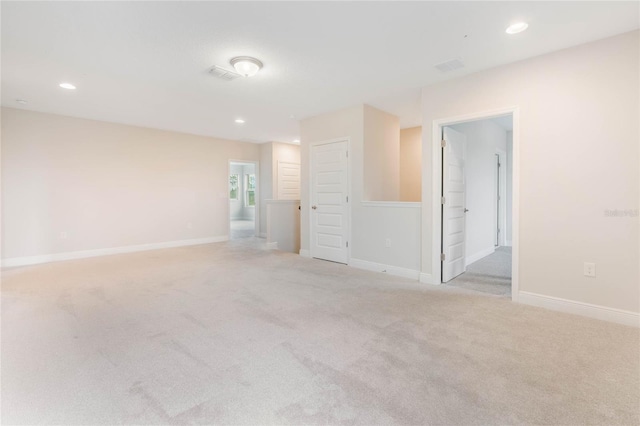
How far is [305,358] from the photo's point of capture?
2.09 m

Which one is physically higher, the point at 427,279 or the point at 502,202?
the point at 502,202

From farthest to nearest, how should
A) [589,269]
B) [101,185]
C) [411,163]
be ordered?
[411,163], [101,185], [589,269]

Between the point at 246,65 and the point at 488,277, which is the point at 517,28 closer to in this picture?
the point at 246,65

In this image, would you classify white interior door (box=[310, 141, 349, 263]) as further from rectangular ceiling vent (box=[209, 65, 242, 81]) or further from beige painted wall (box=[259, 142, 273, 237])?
beige painted wall (box=[259, 142, 273, 237])

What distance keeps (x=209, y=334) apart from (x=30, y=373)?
108cm

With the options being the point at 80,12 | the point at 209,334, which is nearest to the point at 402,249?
the point at 209,334

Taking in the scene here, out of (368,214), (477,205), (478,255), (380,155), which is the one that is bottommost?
(478,255)

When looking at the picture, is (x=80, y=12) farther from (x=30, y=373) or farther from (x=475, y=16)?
(x=475, y=16)

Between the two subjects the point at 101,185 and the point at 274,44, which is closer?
the point at 274,44

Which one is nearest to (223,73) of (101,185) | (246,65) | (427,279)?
(246,65)

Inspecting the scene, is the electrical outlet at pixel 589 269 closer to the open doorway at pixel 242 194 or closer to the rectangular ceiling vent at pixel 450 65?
the rectangular ceiling vent at pixel 450 65

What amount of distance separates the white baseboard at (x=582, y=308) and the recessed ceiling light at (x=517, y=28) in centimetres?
252

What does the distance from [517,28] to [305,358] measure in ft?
10.4

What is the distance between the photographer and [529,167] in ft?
10.2
